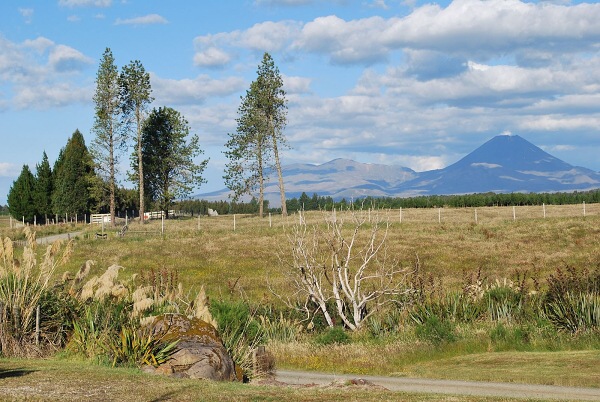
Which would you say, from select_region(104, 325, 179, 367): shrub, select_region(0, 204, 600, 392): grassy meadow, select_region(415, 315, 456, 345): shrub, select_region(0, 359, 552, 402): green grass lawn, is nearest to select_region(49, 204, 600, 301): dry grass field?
select_region(0, 204, 600, 392): grassy meadow

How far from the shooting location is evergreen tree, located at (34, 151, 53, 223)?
87.1 m

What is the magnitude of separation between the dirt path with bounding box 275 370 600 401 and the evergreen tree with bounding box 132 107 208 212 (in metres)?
70.1

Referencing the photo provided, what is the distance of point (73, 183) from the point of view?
8056cm

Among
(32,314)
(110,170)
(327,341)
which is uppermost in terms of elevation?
(110,170)

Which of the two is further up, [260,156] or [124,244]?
[260,156]

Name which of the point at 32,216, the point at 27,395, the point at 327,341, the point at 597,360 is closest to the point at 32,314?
the point at 27,395

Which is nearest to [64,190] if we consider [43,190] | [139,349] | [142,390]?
[43,190]

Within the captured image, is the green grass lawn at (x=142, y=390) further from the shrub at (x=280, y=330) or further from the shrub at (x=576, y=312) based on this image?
the shrub at (x=576, y=312)

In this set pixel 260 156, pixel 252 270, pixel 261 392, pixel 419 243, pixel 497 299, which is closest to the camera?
pixel 261 392

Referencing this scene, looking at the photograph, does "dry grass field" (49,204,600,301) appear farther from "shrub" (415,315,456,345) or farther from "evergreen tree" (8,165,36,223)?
"evergreen tree" (8,165,36,223)

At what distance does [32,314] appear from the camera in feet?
53.3

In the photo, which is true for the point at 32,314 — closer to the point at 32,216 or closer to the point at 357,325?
the point at 357,325

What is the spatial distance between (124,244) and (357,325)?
31.8 meters

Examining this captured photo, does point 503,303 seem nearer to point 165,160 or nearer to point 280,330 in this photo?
point 280,330
